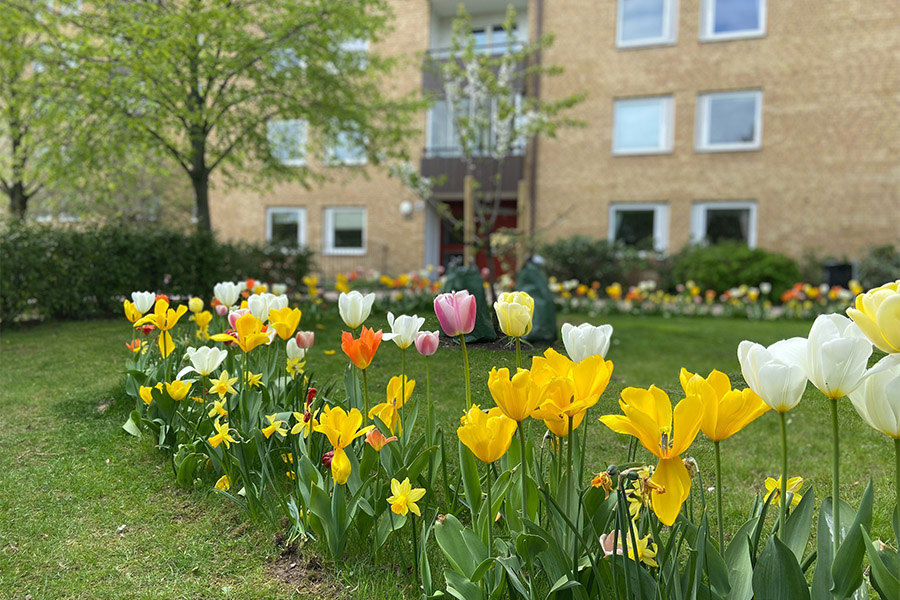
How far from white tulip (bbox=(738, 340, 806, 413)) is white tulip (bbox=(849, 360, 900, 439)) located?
0.09 meters

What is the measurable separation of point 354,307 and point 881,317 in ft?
3.91

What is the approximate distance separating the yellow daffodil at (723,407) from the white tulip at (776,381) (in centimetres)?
3

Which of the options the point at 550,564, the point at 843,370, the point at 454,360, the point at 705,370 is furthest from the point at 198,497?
the point at 705,370

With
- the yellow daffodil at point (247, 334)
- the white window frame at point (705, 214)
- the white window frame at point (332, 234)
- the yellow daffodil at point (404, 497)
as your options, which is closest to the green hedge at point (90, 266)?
the yellow daffodil at point (247, 334)

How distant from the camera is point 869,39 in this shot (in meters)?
12.2

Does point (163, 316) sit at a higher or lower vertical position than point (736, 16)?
lower

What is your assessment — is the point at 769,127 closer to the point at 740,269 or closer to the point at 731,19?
the point at 731,19

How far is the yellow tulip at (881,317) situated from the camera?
2.97ft

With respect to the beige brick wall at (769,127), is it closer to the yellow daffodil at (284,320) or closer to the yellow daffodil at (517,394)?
the yellow daffodil at (284,320)

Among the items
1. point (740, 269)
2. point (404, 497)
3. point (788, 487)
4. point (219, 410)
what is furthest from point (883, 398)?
point (740, 269)

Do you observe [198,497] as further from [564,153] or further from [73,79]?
[564,153]

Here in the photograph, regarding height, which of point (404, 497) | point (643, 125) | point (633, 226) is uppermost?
point (643, 125)

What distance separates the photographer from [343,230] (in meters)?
15.8

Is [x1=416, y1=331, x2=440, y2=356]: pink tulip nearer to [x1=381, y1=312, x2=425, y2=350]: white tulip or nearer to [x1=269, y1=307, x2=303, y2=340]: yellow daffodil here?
[x1=381, y1=312, x2=425, y2=350]: white tulip
